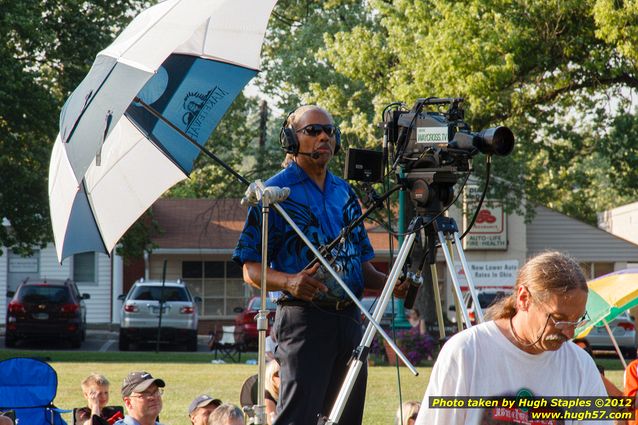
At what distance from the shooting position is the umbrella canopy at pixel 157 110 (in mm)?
5555

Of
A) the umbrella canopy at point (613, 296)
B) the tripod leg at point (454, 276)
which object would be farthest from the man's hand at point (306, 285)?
the umbrella canopy at point (613, 296)

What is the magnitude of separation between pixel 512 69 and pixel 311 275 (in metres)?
17.1

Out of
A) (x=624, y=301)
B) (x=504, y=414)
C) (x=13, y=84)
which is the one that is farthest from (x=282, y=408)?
(x=13, y=84)

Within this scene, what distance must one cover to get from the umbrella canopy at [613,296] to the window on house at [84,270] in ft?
105

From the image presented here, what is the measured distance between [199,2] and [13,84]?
2060 cm

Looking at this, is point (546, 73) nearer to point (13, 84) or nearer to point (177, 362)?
point (177, 362)

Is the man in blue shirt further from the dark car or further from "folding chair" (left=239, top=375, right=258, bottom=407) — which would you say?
the dark car

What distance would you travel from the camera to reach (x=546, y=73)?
2205 cm

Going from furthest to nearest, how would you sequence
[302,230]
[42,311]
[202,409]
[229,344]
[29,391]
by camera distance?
[42,311], [229,344], [29,391], [202,409], [302,230]

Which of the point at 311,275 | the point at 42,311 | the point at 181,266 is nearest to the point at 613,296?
the point at 311,275

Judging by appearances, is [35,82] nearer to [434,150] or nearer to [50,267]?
[50,267]

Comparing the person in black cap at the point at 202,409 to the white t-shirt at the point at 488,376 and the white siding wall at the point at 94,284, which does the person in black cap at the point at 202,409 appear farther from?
the white siding wall at the point at 94,284

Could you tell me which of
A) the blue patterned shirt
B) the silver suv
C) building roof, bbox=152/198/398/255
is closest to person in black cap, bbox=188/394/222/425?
the blue patterned shirt

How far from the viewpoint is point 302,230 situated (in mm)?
5000
